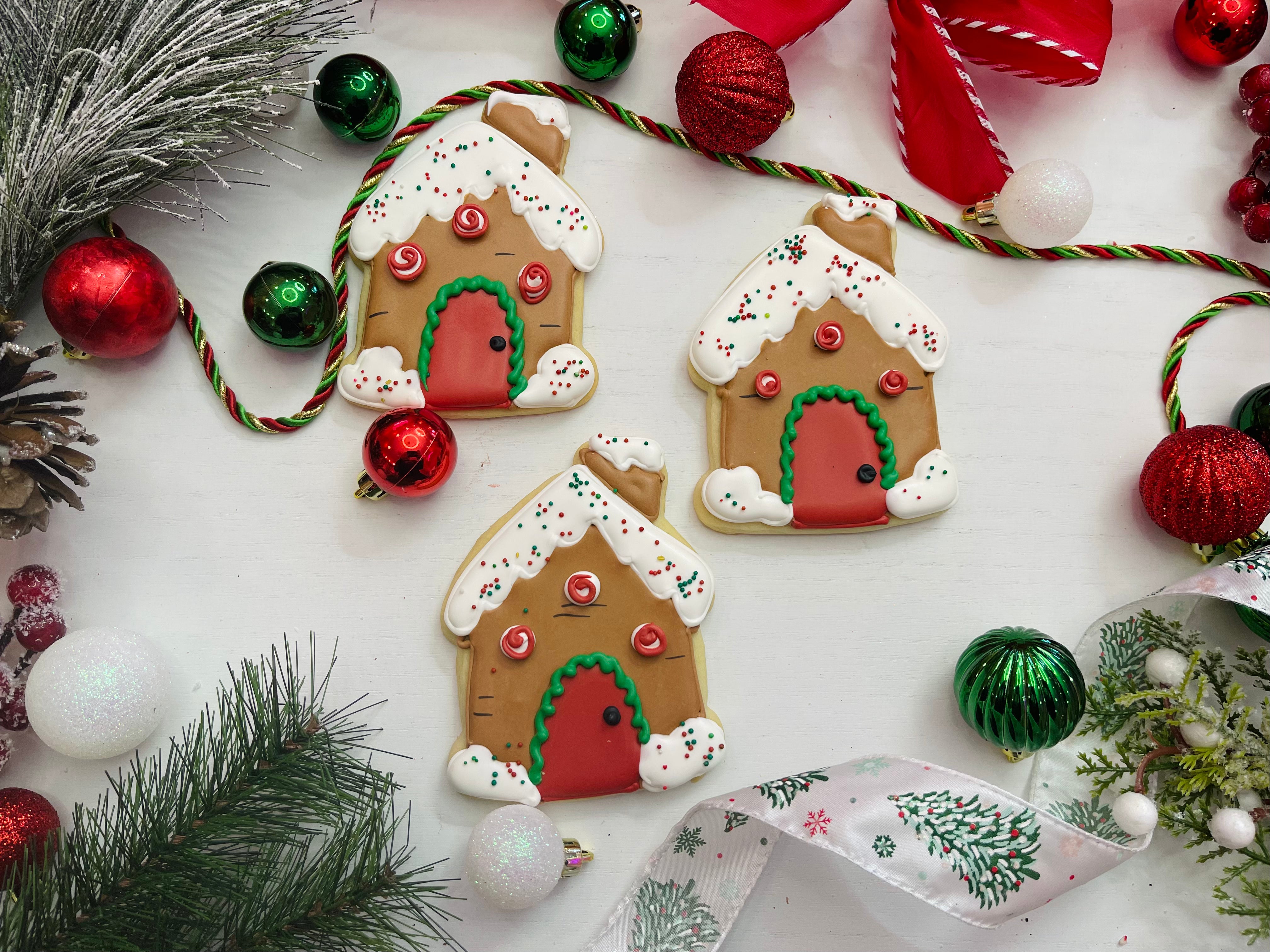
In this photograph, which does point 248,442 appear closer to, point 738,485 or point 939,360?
point 738,485

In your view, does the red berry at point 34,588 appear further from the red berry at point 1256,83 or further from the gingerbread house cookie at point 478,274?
the red berry at point 1256,83

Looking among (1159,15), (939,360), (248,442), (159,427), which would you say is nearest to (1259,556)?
(939,360)

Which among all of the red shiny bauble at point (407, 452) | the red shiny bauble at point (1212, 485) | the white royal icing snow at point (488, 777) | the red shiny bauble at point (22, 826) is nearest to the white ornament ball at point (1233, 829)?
the red shiny bauble at point (1212, 485)

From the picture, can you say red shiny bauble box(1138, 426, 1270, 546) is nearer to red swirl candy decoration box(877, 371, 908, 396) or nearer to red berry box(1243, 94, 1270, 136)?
red swirl candy decoration box(877, 371, 908, 396)

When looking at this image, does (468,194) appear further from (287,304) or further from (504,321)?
(287,304)

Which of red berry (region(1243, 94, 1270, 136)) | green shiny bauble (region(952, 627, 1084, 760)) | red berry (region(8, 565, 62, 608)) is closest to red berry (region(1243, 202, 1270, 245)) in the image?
red berry (region(1243, 94, 1270, 136))

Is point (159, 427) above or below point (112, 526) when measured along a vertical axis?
above
